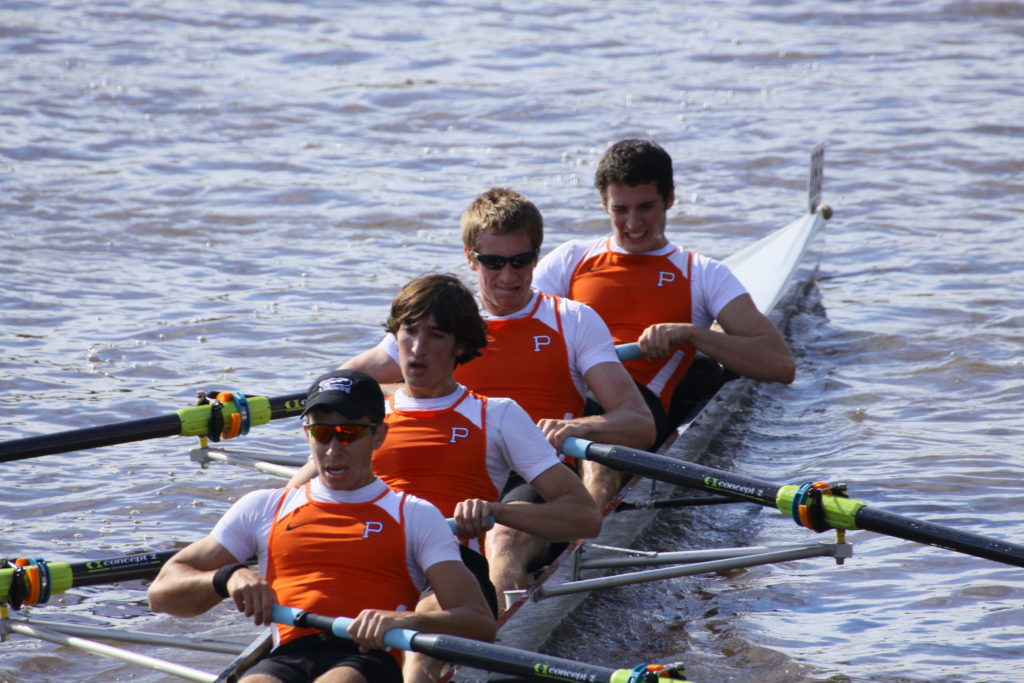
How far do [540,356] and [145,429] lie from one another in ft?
5.43

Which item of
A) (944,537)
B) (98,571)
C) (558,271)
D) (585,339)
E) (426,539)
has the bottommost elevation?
(944,537)

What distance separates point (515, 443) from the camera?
169 inches

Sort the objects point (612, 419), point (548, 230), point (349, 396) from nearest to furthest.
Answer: point (349, 396)
point (612, 419)
point (548, 230)

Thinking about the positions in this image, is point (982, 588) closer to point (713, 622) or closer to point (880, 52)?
point (713, 622)

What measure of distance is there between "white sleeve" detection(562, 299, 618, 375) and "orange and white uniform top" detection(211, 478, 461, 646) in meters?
1.63

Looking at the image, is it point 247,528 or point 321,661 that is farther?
point 247,528

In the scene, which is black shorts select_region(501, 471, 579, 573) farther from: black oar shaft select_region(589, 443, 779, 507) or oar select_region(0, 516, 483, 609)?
oar select_region(0, 516, 483, 609)

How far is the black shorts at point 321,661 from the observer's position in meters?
3.48

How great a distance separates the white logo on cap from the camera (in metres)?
3.63

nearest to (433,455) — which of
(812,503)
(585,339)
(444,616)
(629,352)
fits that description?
(444,616)

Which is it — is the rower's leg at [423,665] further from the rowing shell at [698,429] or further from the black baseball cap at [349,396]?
the black baseball cap at [349,396]

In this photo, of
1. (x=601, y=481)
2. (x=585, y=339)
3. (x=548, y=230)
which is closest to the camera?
(x=585, y=339)

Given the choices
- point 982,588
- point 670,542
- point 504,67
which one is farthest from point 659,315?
point 504,67

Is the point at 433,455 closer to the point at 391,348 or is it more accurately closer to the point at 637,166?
the point at 391,348
